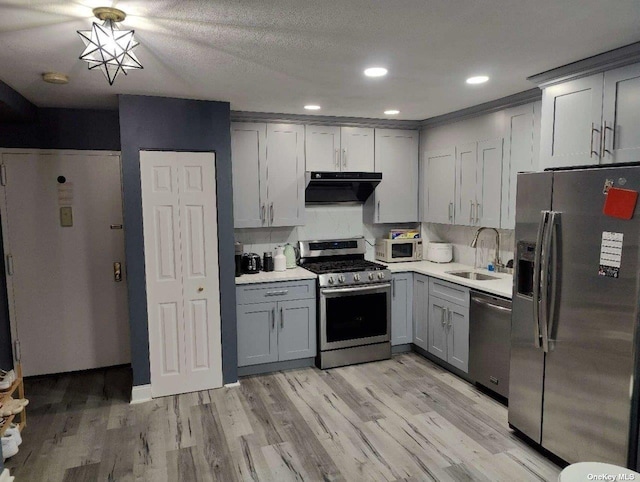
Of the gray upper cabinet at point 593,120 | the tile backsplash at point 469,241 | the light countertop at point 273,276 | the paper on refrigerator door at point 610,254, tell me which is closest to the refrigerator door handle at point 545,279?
the paper on refrigerator door at point 610,254

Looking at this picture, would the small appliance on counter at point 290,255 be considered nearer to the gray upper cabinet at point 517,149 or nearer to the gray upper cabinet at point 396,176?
the gray upper cabinet at point 396,176

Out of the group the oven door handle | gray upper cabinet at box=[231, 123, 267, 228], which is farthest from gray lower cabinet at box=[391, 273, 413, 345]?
gray upper cabinet at box=[231, 123, 267, 228]

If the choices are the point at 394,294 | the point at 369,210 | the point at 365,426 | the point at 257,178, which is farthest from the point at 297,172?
the point at 365,426

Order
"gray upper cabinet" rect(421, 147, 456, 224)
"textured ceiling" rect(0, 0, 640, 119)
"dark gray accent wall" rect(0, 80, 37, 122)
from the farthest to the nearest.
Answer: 1. "gray upper cabinet" rect(421, 147, 456, 224)
2. "dark gray accent wall" rect(0, 80, 37, 122)
3. "textured ceiling" rect(0, 0, 640, 119)

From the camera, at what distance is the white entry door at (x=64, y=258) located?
386cm

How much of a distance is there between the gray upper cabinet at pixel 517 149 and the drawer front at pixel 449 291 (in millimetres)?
654

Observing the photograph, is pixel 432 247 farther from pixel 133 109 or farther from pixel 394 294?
pixel 133 109

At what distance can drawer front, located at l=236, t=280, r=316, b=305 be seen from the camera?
3852mm

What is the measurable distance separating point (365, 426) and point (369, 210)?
2391 millimetres

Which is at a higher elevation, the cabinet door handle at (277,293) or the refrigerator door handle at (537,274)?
the refrigerator door handle at (537,274)

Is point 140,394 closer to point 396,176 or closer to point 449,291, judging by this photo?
point 449,291

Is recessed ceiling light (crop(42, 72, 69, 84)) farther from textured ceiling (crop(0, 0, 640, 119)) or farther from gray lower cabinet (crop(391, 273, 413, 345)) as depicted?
gray lower cabinet (crop(391, 273, 413, 345))

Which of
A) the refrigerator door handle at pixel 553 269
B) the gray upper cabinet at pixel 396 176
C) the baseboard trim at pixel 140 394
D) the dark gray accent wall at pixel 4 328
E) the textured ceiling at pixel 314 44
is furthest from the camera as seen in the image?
the gray upper cabinet at pixel 396 176

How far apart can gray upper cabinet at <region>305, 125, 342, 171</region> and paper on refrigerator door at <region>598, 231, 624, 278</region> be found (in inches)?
105
